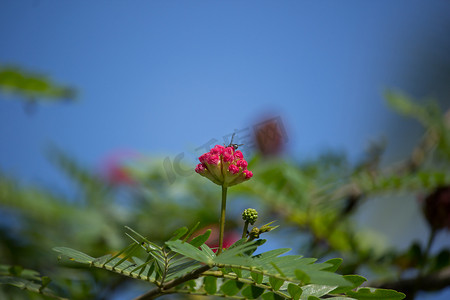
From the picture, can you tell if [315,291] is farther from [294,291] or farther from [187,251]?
[187,251]

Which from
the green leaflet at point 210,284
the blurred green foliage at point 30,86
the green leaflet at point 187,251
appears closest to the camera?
the green leaflet at point 187,251

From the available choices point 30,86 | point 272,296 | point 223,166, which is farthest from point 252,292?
point 30,86

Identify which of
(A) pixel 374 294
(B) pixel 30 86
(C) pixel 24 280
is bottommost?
(A) pixel 374 294

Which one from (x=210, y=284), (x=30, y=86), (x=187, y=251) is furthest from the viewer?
(x=30, y=86)

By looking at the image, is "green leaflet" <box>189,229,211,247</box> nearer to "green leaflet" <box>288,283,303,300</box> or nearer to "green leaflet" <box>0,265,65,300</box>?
"green leaflet" <box>288,283,303,300</box>

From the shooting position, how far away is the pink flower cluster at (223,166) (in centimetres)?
42

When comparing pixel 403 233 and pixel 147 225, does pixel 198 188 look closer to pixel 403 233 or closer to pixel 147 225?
pixel 147 225

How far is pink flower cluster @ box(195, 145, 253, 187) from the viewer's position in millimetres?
419

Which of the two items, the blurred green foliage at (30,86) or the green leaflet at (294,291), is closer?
the green leaflet at (294,291)

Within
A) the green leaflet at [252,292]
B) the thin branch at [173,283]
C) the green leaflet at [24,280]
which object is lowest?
the green leaflet at [252,292]

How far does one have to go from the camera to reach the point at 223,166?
418mm

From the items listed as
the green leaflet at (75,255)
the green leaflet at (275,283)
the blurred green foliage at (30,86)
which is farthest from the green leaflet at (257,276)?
the blurred green foliage at (30,86)

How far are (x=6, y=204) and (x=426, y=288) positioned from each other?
4.24ft

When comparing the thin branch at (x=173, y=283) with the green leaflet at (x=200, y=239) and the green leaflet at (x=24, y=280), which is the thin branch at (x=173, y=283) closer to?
the green leaflet at (x=200, y=239)
